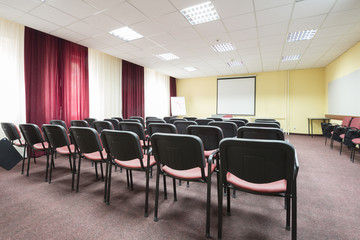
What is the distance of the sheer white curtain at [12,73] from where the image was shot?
3678 mm

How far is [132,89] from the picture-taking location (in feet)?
22.8

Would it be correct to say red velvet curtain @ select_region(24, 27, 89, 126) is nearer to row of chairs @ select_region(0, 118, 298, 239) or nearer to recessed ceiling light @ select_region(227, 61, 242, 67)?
row of chairs @ select_region(0, 118, 298, 239)

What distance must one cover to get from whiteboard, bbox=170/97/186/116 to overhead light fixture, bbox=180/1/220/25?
5.81 metres

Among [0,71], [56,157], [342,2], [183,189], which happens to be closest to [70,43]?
[0,71]

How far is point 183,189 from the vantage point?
232 cm

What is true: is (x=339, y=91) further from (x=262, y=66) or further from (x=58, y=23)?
(x=58, y=23)

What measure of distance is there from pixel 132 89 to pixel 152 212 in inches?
230

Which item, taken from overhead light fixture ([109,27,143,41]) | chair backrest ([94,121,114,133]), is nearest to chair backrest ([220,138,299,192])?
chair backrest ([94,121,114,133])

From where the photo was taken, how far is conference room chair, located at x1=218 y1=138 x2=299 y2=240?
111 cm

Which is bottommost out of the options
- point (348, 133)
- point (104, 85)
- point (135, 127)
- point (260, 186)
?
point (260, 186)

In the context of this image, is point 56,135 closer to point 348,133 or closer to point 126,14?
point 126,14

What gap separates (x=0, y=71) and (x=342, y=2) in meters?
6.75

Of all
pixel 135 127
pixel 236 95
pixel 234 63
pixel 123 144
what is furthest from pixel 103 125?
pixel 236 95

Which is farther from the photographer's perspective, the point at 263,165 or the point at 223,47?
the point at 223,47
